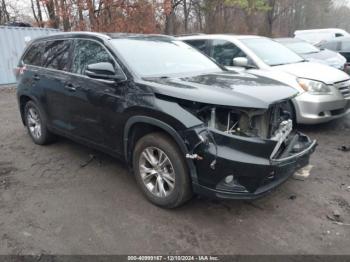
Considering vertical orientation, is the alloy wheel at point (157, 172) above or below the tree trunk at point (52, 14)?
below

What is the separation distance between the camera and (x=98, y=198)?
3.72 metres

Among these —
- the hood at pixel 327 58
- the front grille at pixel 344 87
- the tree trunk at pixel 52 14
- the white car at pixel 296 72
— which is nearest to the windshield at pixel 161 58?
the white car at pixel 296 72

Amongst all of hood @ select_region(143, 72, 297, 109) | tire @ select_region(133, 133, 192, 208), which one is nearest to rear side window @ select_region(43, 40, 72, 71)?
hood @ select_region(143, 72, 297, 109)

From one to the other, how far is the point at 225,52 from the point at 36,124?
12.7 feet

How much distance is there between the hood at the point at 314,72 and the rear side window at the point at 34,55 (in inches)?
161

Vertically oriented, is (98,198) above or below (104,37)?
below

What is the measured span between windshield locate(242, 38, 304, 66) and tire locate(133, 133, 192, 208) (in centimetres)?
368

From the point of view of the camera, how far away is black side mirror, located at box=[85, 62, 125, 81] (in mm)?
3533

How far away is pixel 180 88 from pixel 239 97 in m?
0.58

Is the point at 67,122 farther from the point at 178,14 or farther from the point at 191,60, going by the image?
the point at 178,14

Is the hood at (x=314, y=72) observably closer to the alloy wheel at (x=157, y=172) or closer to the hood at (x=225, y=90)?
the hood at (x=225, y=90)

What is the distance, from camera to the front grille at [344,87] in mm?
5650

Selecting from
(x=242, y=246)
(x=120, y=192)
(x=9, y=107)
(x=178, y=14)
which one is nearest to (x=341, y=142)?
(x=242, y=246)

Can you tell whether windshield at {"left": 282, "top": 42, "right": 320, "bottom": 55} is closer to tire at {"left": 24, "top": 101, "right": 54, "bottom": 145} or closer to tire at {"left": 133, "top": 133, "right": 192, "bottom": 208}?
tire at {"left": 24, "top": 101, "right": 54, "bottom": 145}
